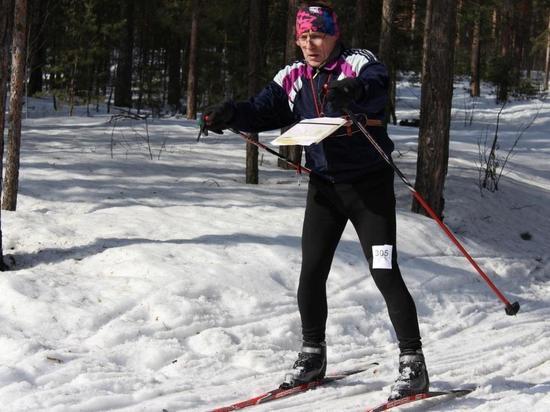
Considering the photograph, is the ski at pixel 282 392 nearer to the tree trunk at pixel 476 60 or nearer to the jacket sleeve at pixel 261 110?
the jacket sleeve at pixel 261 110

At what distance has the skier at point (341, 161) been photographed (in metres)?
3.94

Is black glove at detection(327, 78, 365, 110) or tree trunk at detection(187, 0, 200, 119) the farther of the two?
tree trunk at detection(187, 0, 200, 119)

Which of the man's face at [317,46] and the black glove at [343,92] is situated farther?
the man's face at [317,46]

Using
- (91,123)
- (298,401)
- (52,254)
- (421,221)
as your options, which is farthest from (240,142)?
(298,401)

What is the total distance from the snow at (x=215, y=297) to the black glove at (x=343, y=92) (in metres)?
1.61

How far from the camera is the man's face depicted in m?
3.95

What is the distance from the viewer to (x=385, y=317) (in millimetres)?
6082

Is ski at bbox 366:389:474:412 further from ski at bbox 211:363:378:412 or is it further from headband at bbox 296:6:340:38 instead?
headband at bbox 296:6:340:38

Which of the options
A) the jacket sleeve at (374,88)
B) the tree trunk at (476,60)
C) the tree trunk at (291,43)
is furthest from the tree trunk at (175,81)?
the jacket sleeve at (374,88)

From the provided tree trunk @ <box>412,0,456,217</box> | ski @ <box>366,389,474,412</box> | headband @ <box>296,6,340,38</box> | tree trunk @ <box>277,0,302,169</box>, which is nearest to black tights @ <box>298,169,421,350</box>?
ski @ <box>366,389,474,412</box>

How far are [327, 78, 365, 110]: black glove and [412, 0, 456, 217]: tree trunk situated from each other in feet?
18.7

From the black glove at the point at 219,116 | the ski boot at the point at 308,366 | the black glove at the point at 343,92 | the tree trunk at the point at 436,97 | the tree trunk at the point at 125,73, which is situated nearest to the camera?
the black glove at the point at 343,92

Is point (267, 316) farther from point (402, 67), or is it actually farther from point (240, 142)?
point (402, 67)

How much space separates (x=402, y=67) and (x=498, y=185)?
11446 mm
